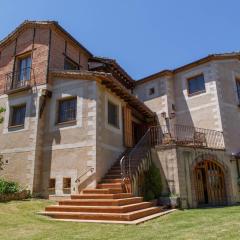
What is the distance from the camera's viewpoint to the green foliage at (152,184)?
480 inches

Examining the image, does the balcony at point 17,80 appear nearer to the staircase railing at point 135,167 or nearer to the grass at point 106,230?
the staircase railing at point 135,167

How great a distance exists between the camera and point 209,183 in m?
13.7

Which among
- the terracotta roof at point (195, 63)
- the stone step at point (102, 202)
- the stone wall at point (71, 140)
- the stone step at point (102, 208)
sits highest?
the terracotta roof at point (195, 63)

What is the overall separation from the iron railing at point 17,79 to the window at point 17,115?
1.16 m

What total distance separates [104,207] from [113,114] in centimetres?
656

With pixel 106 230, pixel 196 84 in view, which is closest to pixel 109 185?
pixel 106 230

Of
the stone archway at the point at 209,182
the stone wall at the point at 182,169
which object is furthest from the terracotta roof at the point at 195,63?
the stone archway at the point at 209,182

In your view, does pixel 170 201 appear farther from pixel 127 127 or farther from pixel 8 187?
pixel 8 187

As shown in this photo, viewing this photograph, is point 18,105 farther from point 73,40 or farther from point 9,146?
point 73,40

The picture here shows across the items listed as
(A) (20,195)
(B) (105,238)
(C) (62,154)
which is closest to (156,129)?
(C) (62,154)

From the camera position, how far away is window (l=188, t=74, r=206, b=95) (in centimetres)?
1766

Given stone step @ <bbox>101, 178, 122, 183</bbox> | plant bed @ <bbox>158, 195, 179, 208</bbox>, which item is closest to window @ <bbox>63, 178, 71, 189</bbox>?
stone step @ <bbox>101, 178, 122, 183</bbox>

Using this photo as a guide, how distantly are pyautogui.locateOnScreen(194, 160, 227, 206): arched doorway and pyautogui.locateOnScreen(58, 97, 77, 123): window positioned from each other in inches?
266

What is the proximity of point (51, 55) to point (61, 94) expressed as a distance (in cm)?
253
